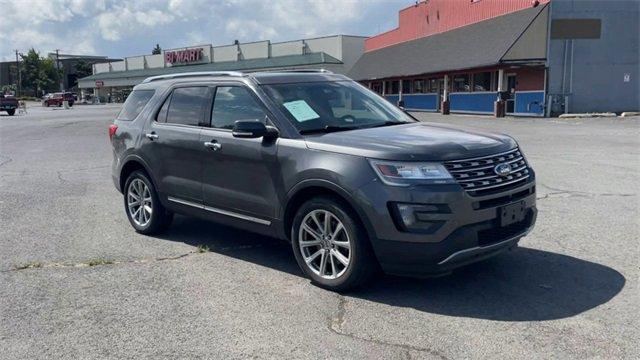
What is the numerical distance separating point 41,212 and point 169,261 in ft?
11.3

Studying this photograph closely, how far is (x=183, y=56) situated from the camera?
79875 millimetres

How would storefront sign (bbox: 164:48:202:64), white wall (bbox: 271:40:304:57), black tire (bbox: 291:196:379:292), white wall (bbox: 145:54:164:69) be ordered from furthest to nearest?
1. white wall (bbox: 145:54:164:69)
2. storefront sign (bbox: 164:48:202:64)
3. white wall (bbox: 271:40:304:57)
4. black tire (bbox: 291:196:379:292)

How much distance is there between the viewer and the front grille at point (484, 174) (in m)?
4.41

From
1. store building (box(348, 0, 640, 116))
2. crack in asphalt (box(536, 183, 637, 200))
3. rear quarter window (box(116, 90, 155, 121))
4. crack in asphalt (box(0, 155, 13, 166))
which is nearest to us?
rear quarter window (box(116, 90, 155, 121))

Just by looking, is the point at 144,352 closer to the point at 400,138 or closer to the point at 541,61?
the point at 400,138

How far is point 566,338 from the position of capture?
12.7ft

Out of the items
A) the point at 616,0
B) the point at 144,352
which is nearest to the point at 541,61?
the point at 616,0

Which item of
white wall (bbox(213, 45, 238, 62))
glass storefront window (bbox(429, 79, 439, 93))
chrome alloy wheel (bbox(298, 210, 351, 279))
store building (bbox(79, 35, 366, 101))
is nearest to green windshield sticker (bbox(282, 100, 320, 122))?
chrome alloy wheel (bbox(298, 210, 351, 279))

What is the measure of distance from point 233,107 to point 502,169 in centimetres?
262

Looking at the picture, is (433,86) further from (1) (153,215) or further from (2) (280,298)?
(2) (280,298)

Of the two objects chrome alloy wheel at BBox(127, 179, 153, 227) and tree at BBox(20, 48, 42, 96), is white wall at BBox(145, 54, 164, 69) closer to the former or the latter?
tree at BBox(20, 48, 42, 96)

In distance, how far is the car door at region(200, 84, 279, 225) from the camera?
5250 millimetres

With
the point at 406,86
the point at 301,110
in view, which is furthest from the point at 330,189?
the point at 406,86

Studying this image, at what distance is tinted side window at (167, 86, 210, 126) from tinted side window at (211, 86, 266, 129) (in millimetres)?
190
